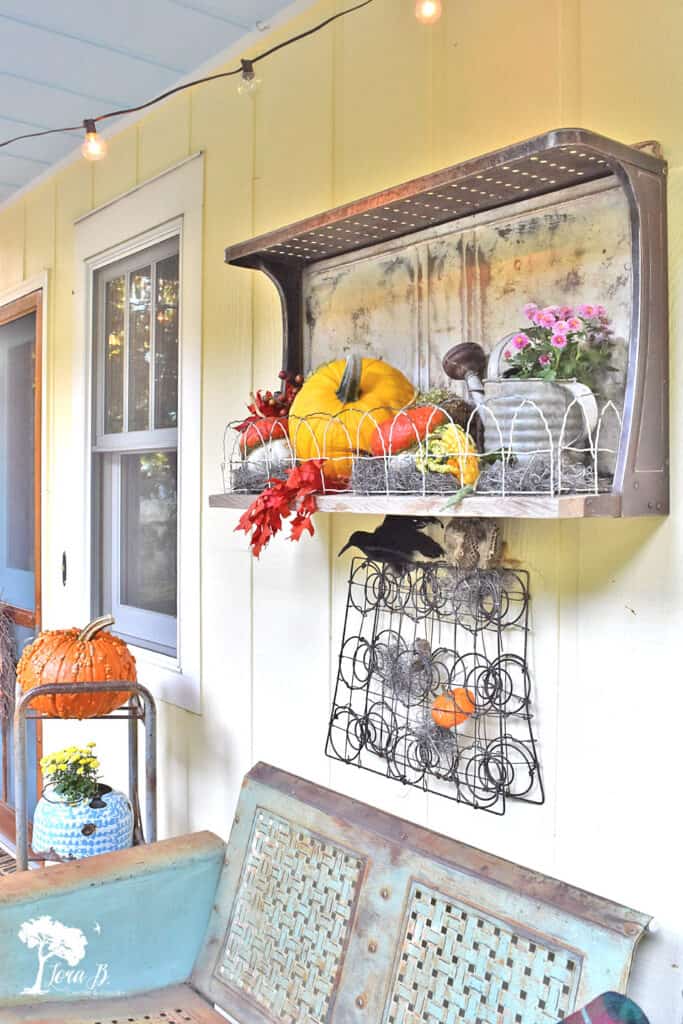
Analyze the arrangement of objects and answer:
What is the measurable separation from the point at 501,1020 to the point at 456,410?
2.98 ft

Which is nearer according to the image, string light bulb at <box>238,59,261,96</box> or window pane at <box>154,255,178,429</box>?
string light bulb at <box>238,59,261,96</box>

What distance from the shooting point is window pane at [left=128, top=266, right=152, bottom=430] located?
278 centimetres

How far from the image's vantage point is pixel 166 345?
8.79 feet

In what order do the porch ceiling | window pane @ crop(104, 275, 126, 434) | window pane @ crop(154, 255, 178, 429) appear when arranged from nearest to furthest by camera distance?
the porch ceiling, window pane @ crop(154, 255, 178, 429), window pane @ crop(104, 275, 126, 434)

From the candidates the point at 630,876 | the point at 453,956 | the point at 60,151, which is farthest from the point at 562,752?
the point at 60,151

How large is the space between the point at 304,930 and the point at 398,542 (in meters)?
0.72

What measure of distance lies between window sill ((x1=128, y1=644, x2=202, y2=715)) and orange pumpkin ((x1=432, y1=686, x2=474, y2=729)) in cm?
96

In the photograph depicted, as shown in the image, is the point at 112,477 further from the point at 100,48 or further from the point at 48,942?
the point at 48,942

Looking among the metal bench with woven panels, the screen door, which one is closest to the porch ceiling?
the screen door

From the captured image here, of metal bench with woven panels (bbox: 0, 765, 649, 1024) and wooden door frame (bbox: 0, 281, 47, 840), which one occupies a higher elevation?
wooden door frame (bbox: 0, 281, 47, 840)

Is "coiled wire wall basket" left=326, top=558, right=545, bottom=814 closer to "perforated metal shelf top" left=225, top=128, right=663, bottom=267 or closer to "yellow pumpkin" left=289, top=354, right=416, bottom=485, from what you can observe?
"yellow pumpkin" left=289, top=354, right=416, bottom=485

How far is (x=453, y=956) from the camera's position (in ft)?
4.80

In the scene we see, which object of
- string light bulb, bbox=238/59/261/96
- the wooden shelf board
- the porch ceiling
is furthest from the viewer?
the porch ceiling

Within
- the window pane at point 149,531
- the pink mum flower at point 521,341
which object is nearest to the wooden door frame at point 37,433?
the window pane at point 149,531
